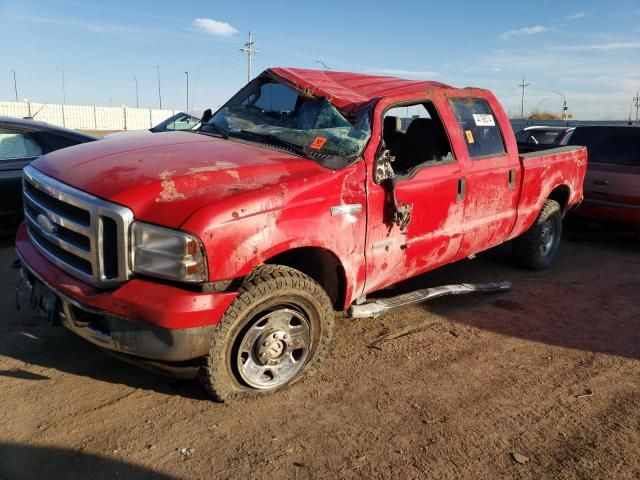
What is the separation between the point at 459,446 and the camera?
281 centimetres

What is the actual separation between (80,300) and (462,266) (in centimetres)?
457

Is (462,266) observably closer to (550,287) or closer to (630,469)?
(550,287)

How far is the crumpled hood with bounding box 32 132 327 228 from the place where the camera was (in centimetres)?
274

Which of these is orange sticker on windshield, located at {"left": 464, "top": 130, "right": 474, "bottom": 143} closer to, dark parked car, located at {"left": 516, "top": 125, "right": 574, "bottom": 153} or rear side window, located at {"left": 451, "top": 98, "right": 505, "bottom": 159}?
rear side window, located at {"left": 451, "top": 98, "right": 505, "bottom": 159}

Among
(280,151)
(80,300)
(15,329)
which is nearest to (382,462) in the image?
(80,300)

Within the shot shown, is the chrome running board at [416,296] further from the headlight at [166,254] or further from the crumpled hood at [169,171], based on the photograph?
the headlight at [166,254]

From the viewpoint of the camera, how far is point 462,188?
4.37 meters

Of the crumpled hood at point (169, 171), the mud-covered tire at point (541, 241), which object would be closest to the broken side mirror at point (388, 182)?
the crumpled hood at point (169, 171)

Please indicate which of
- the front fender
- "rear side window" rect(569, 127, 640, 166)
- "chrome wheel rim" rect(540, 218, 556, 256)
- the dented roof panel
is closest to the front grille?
the front fender

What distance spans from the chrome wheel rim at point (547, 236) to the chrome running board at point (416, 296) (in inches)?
37.5

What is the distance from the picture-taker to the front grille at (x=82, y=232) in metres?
2.69

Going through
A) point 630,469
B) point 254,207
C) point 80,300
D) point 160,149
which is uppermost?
point 160,149

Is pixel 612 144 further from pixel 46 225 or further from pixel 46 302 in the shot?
pixel 46 302

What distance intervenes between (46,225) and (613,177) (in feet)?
23.4
